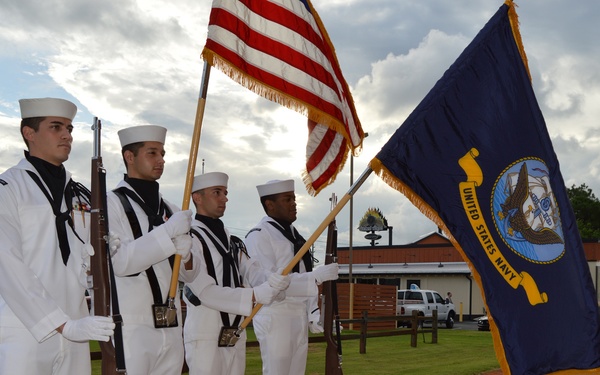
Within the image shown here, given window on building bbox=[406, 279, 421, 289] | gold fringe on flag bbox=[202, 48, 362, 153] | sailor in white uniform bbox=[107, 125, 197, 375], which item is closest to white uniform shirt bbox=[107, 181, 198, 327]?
sailor in white uniform bbox=[107, 125, 197, 375]

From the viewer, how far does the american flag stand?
6.05 m

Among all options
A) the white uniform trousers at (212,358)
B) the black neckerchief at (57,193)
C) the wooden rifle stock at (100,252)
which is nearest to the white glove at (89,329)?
the wooden rifle stock at (100,252)

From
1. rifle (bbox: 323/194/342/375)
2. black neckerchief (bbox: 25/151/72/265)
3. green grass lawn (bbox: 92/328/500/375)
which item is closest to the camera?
black neckerchief (bbox: 25/151/72/265)

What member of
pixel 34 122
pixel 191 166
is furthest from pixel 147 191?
pixel 34 122

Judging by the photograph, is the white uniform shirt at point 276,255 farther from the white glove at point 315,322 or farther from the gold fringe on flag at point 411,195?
the gold fringe on flag at point 411,195

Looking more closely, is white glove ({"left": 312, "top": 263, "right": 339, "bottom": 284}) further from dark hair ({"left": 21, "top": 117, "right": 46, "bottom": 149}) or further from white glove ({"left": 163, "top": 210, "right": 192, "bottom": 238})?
dark hair ({"left": 21, "top": 117, "right": 46, "bottom": 149})

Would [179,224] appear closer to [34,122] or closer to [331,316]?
[34,122]

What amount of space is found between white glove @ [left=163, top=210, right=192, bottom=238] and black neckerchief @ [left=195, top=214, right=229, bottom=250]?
1691mm

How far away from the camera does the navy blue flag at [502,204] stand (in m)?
6.15

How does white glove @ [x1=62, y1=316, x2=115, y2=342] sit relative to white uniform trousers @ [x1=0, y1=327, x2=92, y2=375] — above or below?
above

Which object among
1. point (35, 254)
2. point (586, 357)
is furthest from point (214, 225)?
point (586, 357)

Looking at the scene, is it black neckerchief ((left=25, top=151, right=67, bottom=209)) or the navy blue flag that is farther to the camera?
the navy blue flag

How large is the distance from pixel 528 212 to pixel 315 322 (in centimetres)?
258

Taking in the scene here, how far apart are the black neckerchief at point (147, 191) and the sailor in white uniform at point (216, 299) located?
95cm
